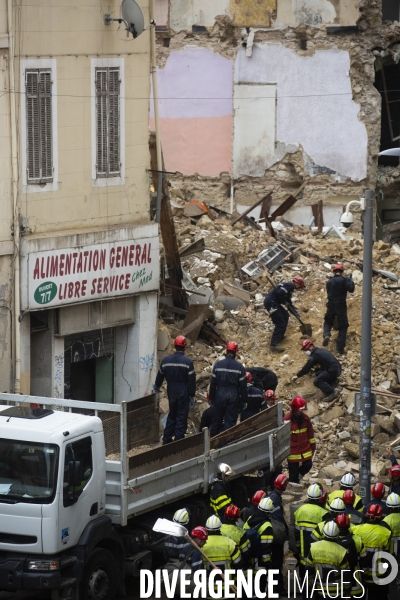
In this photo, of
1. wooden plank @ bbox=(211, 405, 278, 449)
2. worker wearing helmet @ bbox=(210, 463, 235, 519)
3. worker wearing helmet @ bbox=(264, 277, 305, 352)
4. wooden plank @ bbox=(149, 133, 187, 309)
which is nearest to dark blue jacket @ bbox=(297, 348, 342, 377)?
worker wearing helmet @ bbox=(264, 277, 305, 352)

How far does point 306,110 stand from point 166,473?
68.3 ft

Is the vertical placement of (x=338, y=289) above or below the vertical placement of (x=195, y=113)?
below

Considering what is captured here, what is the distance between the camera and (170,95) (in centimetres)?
3262

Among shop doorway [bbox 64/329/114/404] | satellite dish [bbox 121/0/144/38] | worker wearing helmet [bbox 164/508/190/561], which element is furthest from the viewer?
shop doorway [bbox 64/329/114/404]

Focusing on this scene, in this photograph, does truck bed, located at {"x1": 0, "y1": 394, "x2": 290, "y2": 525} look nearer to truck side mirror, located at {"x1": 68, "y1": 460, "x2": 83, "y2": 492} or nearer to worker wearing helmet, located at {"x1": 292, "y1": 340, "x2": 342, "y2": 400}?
truck side mirror, located at {"x1": 68, "y1": 460, "x2": 83, "y2": 492}

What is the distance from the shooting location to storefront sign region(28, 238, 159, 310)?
16750mm

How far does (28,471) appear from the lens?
11594 mm

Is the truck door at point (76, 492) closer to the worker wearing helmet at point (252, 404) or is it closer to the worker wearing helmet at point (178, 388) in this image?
the worker wearing helmet at point (178, 388)

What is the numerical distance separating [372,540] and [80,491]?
3.14 metres

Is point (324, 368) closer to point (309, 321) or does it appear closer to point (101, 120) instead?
point (309, 321)

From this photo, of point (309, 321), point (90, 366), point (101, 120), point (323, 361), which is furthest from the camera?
point (309, 321)

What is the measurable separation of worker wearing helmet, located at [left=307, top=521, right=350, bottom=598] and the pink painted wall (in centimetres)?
2169

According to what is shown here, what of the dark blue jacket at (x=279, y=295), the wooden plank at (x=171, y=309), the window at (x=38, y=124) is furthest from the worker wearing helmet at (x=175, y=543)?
the wooden plank at (x=171, y=309)

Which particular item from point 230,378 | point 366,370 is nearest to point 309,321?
point 230,378
